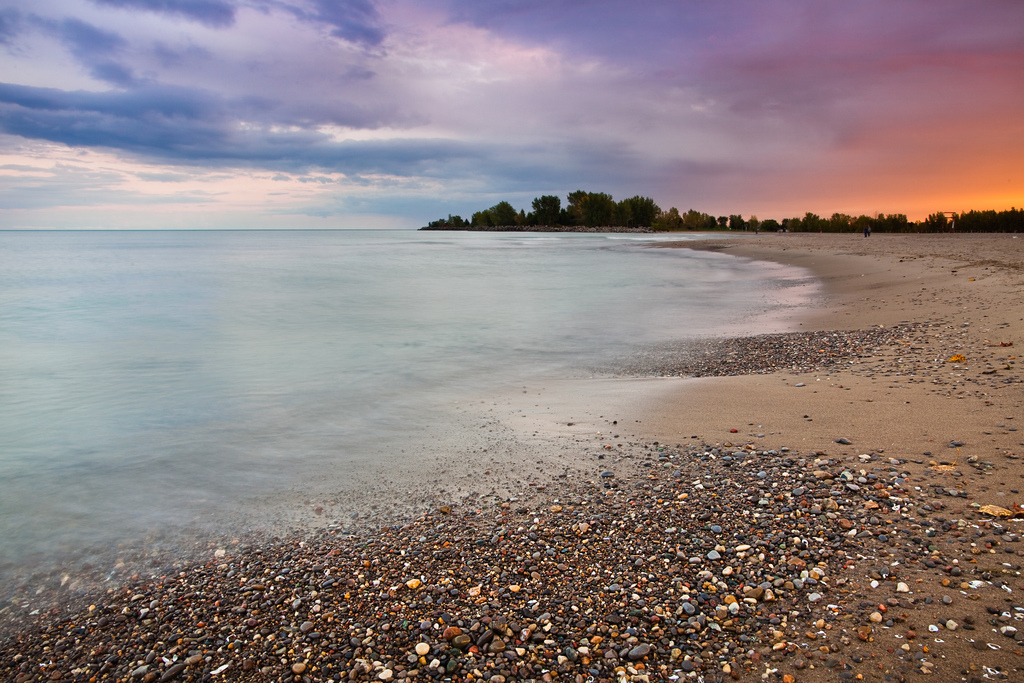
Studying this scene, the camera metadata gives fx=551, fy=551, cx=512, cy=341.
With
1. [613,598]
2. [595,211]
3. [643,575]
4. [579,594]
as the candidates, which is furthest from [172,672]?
[595,211]

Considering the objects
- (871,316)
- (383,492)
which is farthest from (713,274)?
(383,492)

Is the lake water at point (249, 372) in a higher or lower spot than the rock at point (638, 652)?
lower

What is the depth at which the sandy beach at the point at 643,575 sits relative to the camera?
2.36 metres

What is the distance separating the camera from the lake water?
477 centimetres

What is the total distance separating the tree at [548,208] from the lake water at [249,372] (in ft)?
343

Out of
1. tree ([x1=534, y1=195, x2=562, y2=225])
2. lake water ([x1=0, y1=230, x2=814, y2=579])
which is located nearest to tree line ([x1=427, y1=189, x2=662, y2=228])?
tree ([x1=534, y1=195, x2=562, y2=225])

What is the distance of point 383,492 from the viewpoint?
171 inches

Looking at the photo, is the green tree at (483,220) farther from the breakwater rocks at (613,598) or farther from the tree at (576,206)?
the breakwater rocks at (613,598)

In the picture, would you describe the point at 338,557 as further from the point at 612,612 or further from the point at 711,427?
the point at 711,427

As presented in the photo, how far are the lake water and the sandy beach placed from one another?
1.16 meters

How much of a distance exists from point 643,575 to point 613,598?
23 centimetres

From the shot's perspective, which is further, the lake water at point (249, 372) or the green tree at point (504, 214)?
the green tree at point (504, 214)

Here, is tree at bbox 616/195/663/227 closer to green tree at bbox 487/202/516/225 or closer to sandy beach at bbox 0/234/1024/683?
green tree at bbox 487/202/516/225

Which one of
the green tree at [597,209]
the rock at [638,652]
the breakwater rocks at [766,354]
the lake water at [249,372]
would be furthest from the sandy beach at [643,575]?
the green tree at [597,209]
